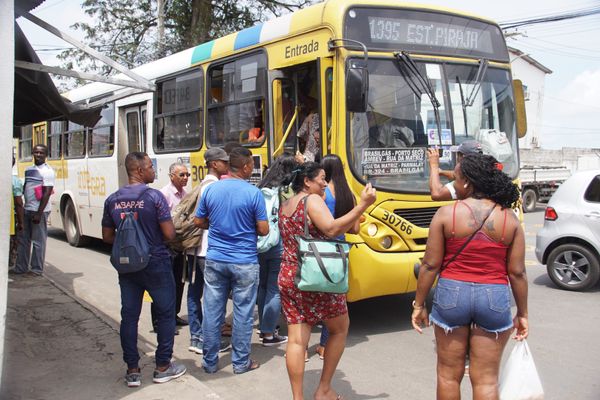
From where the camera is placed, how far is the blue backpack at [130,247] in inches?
167

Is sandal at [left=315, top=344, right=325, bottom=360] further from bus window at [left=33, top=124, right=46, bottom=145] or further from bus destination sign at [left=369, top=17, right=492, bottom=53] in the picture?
bus window at [left=33, top=124, right=46, bottom=145]

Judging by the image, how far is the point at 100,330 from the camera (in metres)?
5.67

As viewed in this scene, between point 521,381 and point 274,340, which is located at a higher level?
point 521,381

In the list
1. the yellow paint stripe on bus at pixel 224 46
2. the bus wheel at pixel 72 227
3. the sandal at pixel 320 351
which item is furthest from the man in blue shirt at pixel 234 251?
the bus wheel at pixel 72 227

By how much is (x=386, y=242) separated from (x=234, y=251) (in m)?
1.68

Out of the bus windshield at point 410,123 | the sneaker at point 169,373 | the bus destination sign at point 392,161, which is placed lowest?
the sneaker at point 169,373

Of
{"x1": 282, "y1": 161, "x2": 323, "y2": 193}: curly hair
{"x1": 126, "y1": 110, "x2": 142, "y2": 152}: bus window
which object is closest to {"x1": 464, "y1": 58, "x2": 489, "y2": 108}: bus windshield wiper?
{"x1": 282, "y1": 161, "x2": 323, "y2": 193}: curly hair

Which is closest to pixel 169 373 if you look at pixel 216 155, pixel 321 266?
pixel 321 266

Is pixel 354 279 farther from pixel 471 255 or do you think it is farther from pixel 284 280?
pixel 471 255

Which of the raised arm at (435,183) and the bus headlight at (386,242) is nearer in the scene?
the raised arm at (435,183)

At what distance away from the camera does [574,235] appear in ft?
25.0

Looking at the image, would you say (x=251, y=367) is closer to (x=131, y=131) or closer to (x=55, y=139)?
(x=131, y=131)

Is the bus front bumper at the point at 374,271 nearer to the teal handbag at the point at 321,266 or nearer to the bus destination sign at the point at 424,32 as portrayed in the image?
the teal handbag at the point at 321,266

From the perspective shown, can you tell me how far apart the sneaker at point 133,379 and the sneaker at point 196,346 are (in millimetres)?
1033
